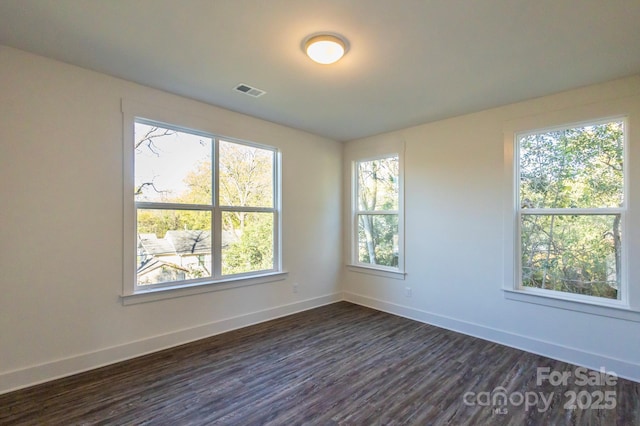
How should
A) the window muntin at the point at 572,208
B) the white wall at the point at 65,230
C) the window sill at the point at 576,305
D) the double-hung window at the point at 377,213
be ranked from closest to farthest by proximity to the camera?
the white wall at the point at 65,230, the window sill at the point at 576,305, the window muntin at the point at 572,208, the double-hung window at the point at 377,213

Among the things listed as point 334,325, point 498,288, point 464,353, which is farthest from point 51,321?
point 498,288

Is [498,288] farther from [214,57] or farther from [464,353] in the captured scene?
[214,57]

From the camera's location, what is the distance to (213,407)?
2199 mm

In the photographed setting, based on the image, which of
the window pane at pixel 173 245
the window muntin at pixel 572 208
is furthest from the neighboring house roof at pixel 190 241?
the window muntin at pixel 572 208

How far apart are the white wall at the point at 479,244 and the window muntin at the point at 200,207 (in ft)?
6.01

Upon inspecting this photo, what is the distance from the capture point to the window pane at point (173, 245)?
3.10 m

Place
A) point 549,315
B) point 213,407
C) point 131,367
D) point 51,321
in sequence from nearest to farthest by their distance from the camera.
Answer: point 213,407, point 51,321, point 131,367, point 549,315

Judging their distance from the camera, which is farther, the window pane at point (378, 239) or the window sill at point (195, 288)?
the window pane at point (378, 239)

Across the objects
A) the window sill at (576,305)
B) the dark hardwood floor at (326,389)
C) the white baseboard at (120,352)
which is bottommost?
the dark hardwood floor at (326,389)

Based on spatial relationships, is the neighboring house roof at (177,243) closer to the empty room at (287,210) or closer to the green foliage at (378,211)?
the empty room at (287,210)

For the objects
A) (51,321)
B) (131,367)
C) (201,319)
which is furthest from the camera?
(201,319)

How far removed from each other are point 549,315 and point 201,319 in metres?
3.72

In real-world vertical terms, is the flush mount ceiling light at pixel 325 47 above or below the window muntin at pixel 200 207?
above

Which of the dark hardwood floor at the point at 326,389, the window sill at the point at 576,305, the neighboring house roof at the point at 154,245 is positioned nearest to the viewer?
the dark hardwood floor at the point at 326,389
